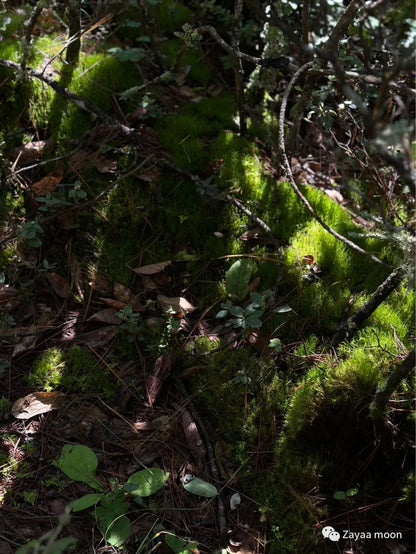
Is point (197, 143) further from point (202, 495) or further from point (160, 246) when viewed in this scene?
point (202, 495)

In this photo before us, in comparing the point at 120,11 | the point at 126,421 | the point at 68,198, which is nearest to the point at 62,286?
the point at 68,198

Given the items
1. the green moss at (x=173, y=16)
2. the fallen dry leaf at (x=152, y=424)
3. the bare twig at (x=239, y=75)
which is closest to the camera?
the fallen dry leaf at (x=152, y=424)

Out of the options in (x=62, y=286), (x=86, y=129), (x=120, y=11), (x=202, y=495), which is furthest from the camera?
(x=120, y=11)

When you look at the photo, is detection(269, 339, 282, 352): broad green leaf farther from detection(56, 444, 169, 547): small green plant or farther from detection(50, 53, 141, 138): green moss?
detection(50, 53, 141, 138): green moss

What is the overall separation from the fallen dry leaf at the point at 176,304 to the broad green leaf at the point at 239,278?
1.03 ft

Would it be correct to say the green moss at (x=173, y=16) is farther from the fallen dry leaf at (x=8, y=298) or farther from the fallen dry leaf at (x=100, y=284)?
the fallen dry leaf at (x=8, y=298)

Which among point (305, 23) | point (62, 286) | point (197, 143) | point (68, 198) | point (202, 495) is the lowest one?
point (202, 495)

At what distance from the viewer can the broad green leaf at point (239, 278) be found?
3.05 meters

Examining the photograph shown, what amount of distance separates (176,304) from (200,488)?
3.78ft

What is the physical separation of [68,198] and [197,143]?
107 cm

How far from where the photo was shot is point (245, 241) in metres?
3.37

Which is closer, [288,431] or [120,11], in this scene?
[288,431]

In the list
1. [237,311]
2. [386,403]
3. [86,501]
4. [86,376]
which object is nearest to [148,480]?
[86,501]

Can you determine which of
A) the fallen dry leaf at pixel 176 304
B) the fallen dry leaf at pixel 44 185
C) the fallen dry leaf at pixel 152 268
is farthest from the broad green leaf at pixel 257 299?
the fallen dry leaf at pixel 44 185
